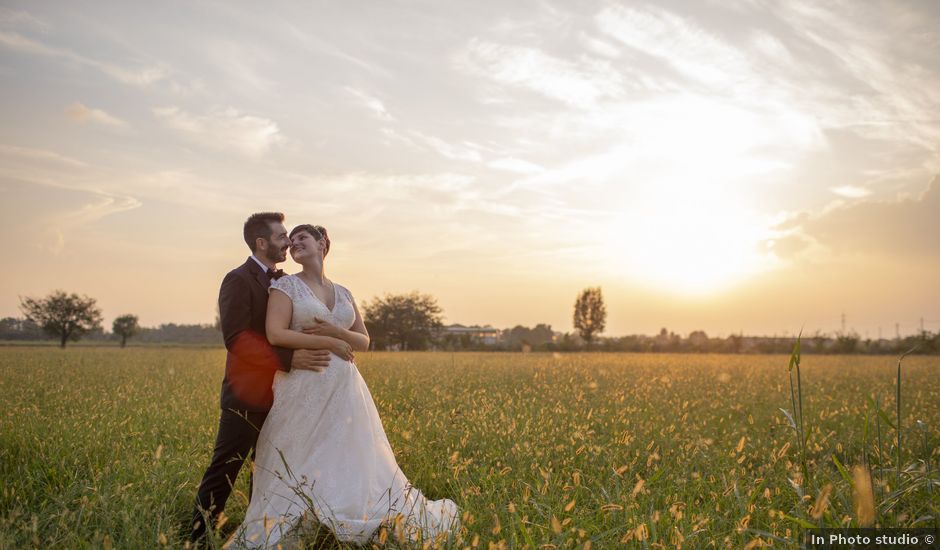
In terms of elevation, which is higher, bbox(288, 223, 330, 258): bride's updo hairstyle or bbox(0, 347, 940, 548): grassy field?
bbox(288, 223, 330, 258): bride's updo hairstyle

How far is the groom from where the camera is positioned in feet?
16.1

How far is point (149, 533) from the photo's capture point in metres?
3.99

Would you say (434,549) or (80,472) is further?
(80,472)

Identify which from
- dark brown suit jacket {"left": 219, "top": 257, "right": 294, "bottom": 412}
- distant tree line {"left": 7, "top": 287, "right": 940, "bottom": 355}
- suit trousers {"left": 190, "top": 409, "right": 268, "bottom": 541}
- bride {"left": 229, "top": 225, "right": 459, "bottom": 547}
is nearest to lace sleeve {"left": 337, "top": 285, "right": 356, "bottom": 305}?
bride {"left": 229, "top": 225, "right": 459, "bottom": 547}

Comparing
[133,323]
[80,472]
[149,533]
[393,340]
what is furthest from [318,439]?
[133,323]

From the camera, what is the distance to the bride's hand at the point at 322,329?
500 centimetres

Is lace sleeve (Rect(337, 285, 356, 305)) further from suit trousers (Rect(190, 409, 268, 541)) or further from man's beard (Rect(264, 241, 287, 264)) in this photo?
suit trousers (Rect(190, 409, 268, 541))

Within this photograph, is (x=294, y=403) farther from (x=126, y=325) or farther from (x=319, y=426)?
(x=126, y=325)

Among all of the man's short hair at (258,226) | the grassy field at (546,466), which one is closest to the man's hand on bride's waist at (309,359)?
the man's short hair at (258,226)

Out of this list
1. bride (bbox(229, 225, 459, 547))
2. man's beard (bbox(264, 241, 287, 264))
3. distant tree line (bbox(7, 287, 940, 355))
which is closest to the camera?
bride (bbox(229, 225, 459, 547))

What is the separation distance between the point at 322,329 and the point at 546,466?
2.47 metres

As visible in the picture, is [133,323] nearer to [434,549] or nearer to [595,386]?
[595,386]

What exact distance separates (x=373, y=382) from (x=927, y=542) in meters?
10.7

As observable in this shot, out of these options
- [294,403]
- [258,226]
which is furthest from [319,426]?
[258,226]
